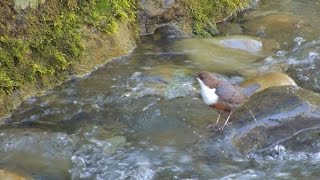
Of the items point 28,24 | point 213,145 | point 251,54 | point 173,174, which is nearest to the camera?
point 173,174

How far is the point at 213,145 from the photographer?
17.3 ft

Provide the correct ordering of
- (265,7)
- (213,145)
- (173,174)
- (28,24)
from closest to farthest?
(173,174) < (213,145) < (28,24) < (265,7)

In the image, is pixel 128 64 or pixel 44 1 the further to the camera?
pixel 128 64

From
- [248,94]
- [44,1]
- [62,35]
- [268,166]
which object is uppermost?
[44,1]

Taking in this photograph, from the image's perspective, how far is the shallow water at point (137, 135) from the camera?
4859 mm

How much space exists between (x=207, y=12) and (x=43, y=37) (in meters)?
3.28

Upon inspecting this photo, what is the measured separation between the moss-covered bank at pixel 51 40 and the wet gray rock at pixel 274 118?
2.20 m

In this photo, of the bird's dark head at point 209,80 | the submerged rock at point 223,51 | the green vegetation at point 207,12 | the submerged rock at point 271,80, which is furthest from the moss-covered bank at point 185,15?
the bird's dark head at point 209,80

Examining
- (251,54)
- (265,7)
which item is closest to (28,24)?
(251,54)

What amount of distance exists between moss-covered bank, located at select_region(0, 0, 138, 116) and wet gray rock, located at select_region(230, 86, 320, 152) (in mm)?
2202

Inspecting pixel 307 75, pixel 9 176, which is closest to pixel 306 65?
pixel 307 75

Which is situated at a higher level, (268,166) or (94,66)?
(94,66)

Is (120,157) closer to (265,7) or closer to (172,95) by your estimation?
(172,95)

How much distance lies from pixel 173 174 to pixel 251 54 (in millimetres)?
3251
